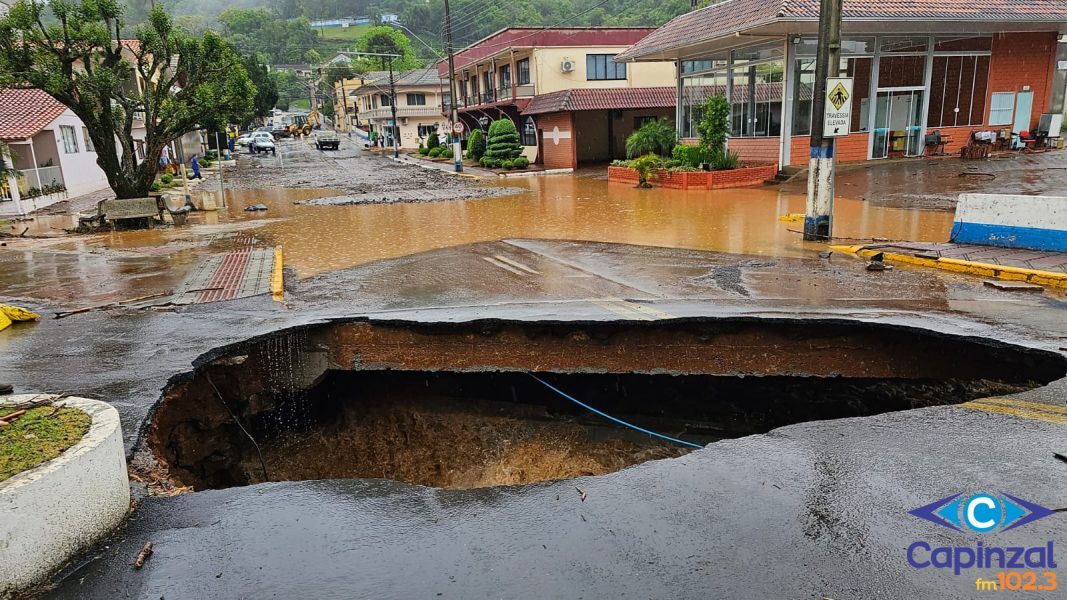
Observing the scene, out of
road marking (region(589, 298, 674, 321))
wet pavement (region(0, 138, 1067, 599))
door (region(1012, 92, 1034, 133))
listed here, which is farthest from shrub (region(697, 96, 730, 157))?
road marking (region(589, 298, 674, 321))

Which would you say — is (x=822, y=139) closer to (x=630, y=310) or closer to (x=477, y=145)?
(x=630, y=310)

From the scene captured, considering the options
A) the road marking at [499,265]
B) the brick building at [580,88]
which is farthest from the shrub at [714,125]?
the brick building at [580,88]

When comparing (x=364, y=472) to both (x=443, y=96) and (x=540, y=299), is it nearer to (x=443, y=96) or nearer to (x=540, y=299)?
(x=540, y=299)

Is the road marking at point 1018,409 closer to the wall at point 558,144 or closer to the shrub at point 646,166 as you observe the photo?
the shrub at point 646,166

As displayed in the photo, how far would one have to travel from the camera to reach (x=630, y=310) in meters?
7.72

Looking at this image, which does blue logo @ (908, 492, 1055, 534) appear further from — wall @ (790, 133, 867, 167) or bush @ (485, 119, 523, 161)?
bush @ (485, 119, 523, 161)

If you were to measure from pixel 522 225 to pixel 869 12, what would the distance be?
1276cm

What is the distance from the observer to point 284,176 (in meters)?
36.7

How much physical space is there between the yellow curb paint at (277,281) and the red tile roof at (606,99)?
971 inches

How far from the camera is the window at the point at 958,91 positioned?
2412 cm

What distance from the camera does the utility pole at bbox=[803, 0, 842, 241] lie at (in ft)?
37.6

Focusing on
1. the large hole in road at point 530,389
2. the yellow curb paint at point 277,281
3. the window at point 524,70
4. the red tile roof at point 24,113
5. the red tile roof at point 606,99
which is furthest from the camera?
the window at point 524,70

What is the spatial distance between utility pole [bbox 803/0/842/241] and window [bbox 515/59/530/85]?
2884 centimetres

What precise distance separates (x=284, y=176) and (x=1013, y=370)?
3561 cm
